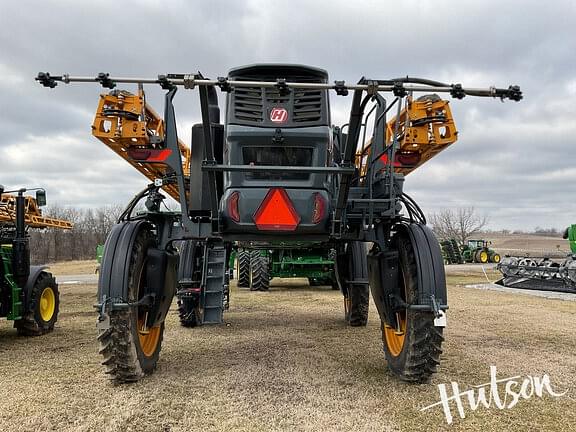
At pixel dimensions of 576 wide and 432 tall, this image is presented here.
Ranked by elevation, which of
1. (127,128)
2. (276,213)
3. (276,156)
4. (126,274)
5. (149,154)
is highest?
(127,128)

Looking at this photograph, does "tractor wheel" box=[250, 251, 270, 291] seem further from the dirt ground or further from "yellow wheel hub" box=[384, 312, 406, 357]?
"yellow wheel hub" box=[384, 312, 406, 357]

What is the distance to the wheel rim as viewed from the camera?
7.78 meters

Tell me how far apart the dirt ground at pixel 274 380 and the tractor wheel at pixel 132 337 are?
0.44 feet

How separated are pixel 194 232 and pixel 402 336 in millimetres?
2160

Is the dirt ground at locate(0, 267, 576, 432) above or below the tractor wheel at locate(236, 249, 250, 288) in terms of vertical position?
below

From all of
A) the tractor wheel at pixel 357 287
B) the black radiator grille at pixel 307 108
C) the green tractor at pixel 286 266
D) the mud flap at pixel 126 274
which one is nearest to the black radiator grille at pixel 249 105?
the black radiator grille at pixel 307 108

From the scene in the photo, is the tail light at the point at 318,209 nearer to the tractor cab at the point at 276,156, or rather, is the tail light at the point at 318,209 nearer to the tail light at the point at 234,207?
the tractor cab at the point at 276,156

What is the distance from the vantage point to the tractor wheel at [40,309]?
7.28m

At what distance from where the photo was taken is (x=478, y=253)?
37.2 meters

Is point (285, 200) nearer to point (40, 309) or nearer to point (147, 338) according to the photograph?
point (147, 338)

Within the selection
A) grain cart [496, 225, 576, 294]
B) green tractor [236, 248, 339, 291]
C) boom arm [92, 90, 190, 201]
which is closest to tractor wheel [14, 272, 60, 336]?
boom arm [92, 90, 190, 201]

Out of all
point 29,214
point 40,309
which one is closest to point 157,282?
point 40,309

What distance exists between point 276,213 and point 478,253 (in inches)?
1417

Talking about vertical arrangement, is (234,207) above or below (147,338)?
above
